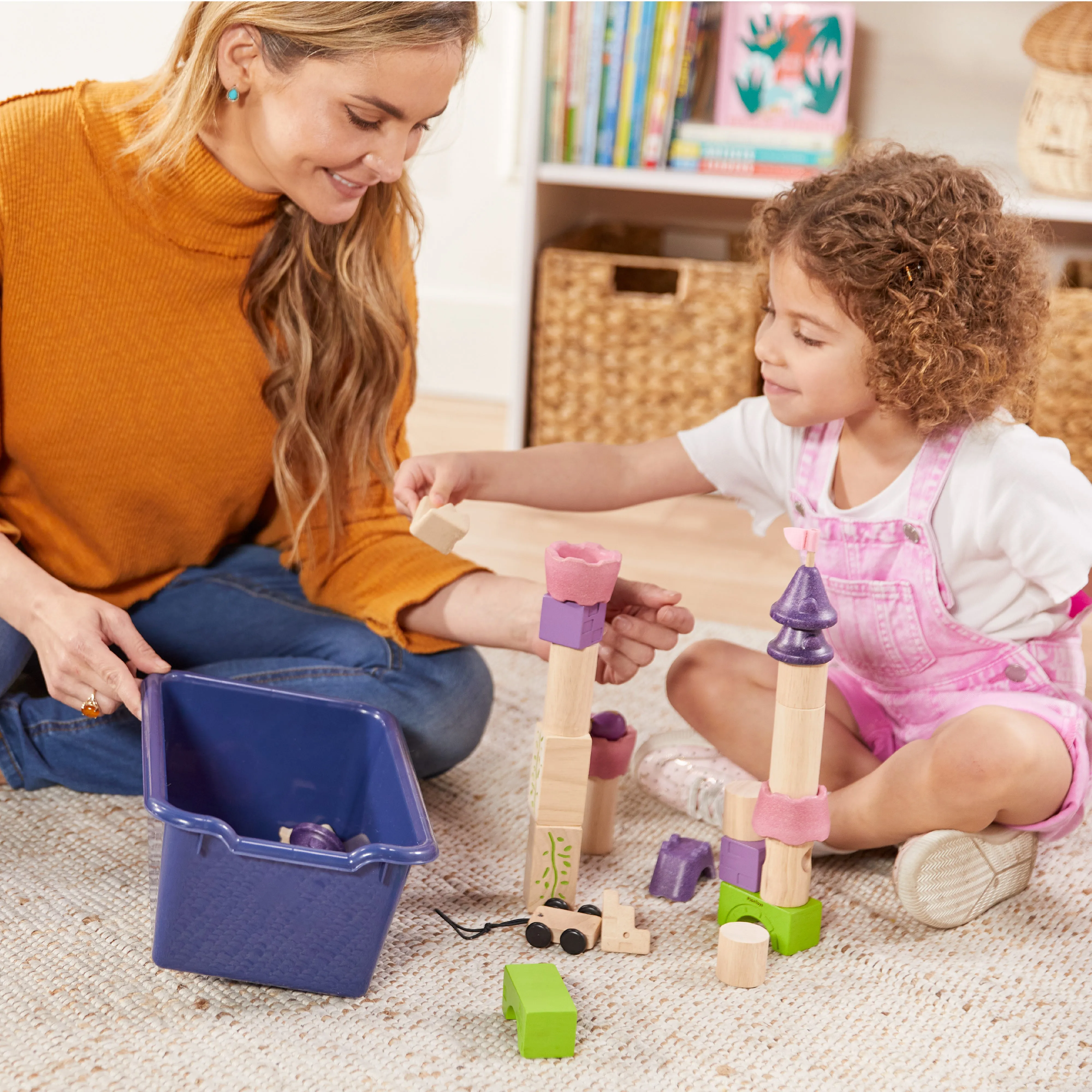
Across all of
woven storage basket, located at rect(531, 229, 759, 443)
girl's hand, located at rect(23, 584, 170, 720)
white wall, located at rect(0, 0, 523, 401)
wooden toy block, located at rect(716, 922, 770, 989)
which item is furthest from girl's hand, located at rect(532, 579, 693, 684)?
white wall, located at rect(0, 0, 523, 401)

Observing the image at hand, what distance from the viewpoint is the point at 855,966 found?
91 centimetres

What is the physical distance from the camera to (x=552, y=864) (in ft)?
3.06

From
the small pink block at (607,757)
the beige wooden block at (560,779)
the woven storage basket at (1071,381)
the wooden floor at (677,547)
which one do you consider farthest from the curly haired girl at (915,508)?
the woven storage basket at (1071,381)

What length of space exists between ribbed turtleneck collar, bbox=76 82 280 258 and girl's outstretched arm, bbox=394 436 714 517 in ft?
0.79

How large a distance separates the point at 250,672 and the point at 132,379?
259mm

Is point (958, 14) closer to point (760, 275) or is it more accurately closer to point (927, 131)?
point (927, 131)

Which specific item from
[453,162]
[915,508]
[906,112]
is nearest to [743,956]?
[915,508]

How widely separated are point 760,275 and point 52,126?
1.95ft

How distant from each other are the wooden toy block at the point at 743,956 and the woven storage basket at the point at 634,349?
1.20 m

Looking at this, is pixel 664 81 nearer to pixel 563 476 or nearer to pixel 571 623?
pixel 563 476

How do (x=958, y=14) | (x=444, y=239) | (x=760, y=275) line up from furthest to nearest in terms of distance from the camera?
(x=444, y=239)
(x=958, y=14)
(x=760, y=275)

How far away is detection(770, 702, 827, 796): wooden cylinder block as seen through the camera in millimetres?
885

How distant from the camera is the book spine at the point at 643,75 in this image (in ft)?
6.39

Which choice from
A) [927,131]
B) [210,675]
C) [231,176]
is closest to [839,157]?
[927,131]
